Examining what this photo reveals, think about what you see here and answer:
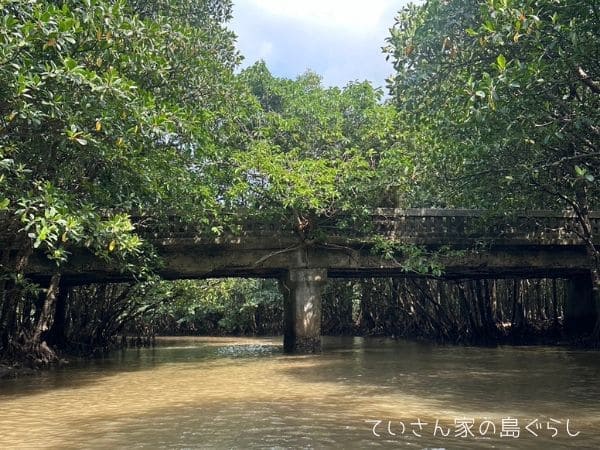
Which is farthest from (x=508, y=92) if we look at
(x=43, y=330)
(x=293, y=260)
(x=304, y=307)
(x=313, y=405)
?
(x=43, y=330)

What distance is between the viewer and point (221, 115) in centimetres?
1245

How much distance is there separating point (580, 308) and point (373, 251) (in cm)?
711

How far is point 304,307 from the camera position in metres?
13.4

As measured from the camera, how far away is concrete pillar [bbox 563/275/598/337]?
15.8 m

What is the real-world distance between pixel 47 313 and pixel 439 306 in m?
11.2

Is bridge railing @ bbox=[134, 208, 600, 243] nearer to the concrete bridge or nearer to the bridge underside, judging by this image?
the concrete bridge

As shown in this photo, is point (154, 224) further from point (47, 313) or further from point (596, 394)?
point (596, 394)

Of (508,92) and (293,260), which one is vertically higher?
(508,92)

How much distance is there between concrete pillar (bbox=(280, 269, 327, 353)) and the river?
1.35m

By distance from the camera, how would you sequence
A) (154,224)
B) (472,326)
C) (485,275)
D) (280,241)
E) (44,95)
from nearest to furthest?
(44,95) → (154,224) → (280,241) → (485,275) → (472,326)

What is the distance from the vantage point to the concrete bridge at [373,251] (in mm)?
13070

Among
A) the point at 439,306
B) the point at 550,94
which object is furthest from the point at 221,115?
the point at 439,306

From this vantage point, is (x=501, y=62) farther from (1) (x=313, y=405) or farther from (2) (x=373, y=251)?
(2) (x=373, y=251)

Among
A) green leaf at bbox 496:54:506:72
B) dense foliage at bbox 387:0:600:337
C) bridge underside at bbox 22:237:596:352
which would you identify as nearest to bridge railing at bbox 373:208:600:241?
bridge underside at bbox 22:237:596:352
